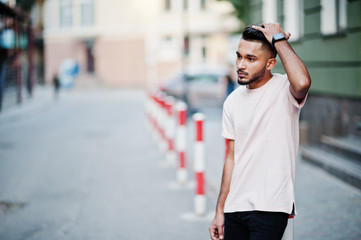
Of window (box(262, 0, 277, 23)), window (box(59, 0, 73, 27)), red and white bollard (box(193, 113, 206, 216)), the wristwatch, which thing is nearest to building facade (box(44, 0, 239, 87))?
window (box(59, 0, 73, 27))

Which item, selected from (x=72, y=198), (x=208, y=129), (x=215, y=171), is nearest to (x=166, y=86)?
(x=208, y=129)

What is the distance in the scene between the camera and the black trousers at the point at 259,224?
2564 mm

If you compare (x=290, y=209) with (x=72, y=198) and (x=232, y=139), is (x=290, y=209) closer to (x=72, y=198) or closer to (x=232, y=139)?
(x=232, y=139)

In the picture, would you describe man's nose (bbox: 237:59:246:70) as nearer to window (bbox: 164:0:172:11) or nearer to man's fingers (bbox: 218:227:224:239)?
man's fingers (bbox: 218:227:224:239)

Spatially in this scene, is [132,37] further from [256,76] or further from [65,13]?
[256,76]

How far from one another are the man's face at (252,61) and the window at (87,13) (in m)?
42.2

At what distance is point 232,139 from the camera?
2777mm

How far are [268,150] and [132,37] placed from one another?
40828 millimetres

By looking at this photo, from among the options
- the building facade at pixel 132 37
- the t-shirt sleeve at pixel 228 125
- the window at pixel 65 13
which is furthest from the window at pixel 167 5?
the t-shirt sleeve at pixel 228 125

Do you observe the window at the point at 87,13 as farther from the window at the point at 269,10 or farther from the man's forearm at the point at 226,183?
the man's forearm at the point at 226,183

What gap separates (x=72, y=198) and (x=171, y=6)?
36.0 meters

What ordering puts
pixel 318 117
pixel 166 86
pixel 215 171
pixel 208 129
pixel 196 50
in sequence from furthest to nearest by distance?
A: pixel 196 50 → pixel 166 86 → pixel 208 129 → pixel 318 117 → pixel 215 171

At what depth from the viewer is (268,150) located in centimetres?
259

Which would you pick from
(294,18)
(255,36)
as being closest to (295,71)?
(255,36)
